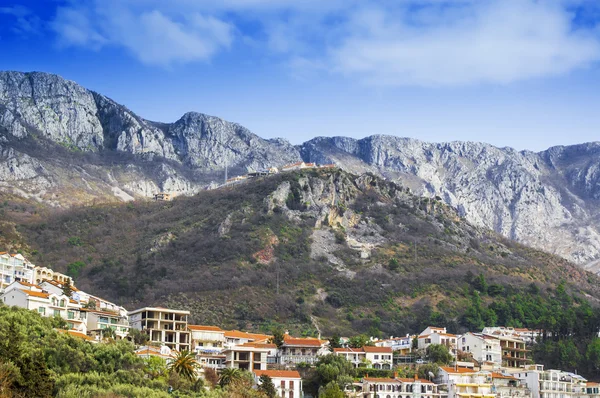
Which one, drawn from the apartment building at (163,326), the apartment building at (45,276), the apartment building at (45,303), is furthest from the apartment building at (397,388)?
the apartment building at (45,276)

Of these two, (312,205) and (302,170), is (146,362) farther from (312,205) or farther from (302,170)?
(302,170)

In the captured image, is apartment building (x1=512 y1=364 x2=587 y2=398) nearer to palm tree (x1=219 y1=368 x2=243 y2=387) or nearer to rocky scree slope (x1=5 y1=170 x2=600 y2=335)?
rocky scree slope (x1=5 y1=170 x2=600 y2=335)

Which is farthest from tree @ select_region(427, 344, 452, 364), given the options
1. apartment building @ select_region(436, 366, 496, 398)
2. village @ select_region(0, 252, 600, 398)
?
apartment building @ select_region(436, 366, 496, 398)

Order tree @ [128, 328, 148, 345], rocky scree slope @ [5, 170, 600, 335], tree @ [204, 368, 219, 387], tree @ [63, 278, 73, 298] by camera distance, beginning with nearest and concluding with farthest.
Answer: tree @ [204, 368, 219, 387]
tree @ [128, 328, 148, 345]
tree @ [63, 278, 73, 298]
rocky scree slope @ [5, 170, 600, 335]

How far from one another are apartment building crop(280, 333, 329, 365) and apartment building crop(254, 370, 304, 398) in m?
7.26

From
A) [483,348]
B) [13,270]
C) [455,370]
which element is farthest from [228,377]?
[13,270]

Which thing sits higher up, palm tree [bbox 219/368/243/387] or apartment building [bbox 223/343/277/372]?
apartment building [bbox 223/343/277/372]

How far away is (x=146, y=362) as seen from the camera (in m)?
67.8

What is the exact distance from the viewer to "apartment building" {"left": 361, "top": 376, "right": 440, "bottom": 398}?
253 feet

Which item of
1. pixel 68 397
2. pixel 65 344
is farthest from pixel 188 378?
pixel 68 397

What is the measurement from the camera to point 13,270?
305 feet

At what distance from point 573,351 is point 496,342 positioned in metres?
9.05

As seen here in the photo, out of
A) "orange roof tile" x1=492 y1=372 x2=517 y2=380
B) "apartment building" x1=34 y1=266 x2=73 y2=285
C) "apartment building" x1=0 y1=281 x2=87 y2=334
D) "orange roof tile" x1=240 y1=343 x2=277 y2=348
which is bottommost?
"orange roof tile" x1=492 y1=372 x2=517 y2=380

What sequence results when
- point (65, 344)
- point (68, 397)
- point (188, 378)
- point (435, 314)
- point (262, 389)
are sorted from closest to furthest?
1. point (68, 397)
2. point (65, 344)
3. point (188, 378)
4. point (262, 389)
5. point (435, 314)
